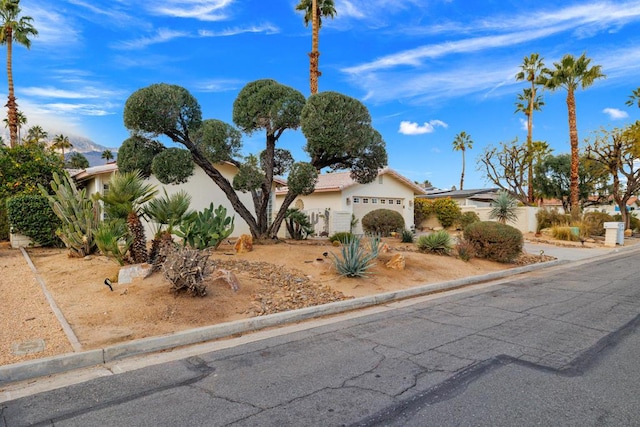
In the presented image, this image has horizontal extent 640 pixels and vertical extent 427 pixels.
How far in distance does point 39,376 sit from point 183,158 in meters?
8.62

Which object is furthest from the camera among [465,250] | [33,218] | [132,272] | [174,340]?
[33,218]

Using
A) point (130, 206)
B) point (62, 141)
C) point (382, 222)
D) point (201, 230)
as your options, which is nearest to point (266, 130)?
point (201, 230)

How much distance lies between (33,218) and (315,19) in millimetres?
17603

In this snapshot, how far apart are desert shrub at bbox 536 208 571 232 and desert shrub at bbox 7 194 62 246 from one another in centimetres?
2630

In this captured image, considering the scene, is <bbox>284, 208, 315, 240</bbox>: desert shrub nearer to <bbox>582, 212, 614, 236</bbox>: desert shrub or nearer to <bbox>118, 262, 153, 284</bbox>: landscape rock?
<bbox>118, 262, 153, 284</bbox>: landscape rock

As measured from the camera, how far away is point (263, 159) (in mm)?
13953

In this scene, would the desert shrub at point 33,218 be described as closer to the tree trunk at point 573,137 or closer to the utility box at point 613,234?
the utility box at point 613,234

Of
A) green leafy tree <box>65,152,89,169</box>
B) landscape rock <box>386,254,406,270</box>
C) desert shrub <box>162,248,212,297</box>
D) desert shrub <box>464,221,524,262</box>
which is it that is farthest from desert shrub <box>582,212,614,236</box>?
green leafy tree <box>65,152,89,169</box>

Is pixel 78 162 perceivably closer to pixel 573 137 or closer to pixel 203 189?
pixel 203 189

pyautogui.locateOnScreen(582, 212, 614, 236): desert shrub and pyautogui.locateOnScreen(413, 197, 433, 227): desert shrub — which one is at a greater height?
pyautogui.locateOnScreen(413, 197, 433, 227): desert shrub

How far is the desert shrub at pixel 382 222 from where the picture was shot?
22.9 m

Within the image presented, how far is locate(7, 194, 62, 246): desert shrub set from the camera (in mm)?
13312

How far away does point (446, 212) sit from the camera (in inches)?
1172

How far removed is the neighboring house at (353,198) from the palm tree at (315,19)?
5.80m
